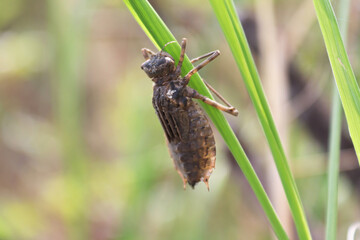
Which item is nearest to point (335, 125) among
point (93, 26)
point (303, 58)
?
point (303, 58)

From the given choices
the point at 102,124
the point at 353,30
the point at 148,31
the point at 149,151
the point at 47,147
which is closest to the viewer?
the point at 148,31

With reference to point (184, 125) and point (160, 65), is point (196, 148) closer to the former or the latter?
point (184, 125)

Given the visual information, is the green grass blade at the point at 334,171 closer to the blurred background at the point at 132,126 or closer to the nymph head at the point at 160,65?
the nymph head at the point at 160,65

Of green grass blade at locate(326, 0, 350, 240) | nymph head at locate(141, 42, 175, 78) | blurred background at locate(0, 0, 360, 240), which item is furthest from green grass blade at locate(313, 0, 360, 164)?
blurred background at locate(0, 0, 360, 240)

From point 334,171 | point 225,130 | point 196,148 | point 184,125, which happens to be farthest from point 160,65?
point 334,171

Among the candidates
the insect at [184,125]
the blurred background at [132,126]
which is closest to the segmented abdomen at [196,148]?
the insect at [184,125]

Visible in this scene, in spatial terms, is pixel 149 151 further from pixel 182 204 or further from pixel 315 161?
pixel 315 161

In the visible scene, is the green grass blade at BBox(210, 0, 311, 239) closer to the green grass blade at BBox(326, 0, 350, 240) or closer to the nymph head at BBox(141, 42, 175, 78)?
the green grass blade at BBox(326, 0, 350, 240)
